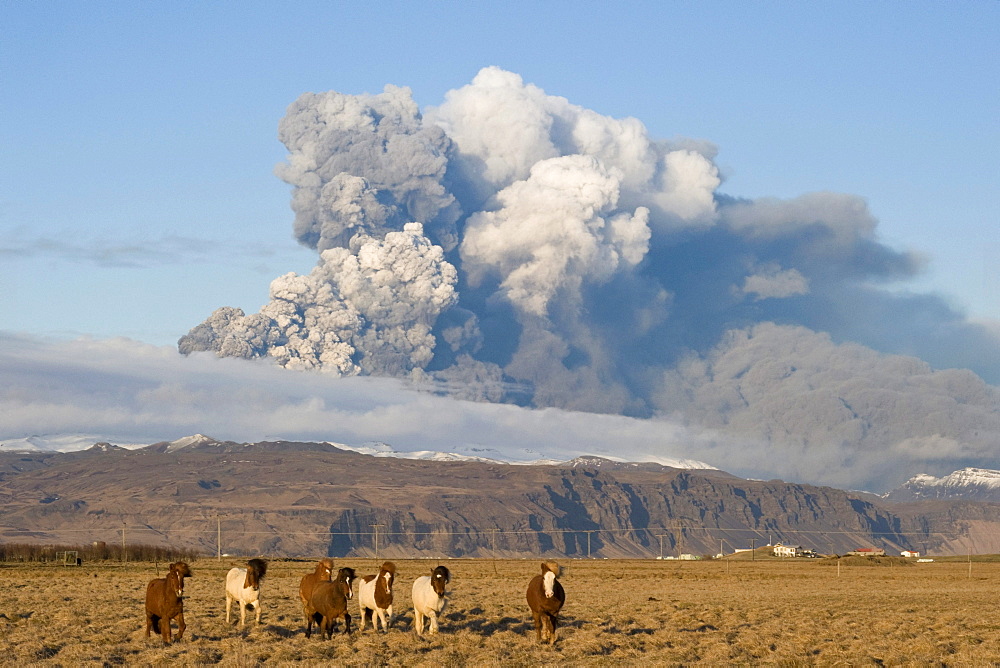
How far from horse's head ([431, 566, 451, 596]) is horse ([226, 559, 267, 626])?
14.8 feet

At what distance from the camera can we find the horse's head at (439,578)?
30484mm

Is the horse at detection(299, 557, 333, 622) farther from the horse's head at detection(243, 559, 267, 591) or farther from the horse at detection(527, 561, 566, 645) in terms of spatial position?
the horse at detection(527, 561, 566, 645)

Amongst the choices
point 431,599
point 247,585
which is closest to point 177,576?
point 247,585

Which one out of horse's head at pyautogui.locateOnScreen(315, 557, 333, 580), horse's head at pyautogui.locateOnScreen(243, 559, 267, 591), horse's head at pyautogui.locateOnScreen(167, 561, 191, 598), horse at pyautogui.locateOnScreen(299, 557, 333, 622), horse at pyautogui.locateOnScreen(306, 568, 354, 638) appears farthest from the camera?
horse's head at pyautogui.locateOnScreen(315, 557, 333, 580)

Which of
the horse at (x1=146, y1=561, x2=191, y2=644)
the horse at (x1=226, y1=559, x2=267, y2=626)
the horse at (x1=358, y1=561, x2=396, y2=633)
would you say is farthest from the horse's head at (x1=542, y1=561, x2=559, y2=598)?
the horse at (x1=146, y1=561, x2=191, y2=644)

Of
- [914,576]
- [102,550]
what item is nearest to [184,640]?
[914,576]

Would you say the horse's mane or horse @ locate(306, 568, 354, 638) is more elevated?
the horse's mane

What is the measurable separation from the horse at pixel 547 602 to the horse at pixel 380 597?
3.82 meters

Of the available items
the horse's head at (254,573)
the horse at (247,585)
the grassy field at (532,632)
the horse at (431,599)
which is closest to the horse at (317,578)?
the grassy field at (532,632)

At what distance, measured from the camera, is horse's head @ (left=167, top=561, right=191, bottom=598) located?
2933cm

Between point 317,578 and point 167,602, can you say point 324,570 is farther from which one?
point 167,602

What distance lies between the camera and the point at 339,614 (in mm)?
30531

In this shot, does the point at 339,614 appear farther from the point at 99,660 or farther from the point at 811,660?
the point at 811,660

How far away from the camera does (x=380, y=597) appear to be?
31.7m
